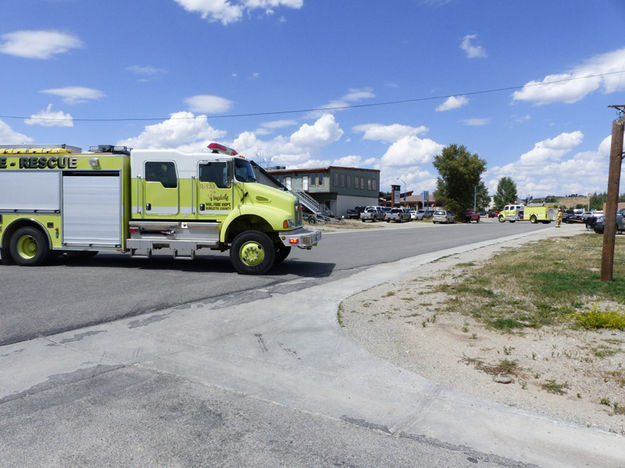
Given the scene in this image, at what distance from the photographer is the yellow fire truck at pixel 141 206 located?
10.2 meters

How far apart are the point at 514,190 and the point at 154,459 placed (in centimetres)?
12842

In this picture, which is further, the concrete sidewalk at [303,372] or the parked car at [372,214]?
the parked car at [372,214]

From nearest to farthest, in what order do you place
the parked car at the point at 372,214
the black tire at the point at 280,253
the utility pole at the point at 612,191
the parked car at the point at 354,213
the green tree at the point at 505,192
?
1. the utility pole at the point at 612,191
2. the black tire at the point at 280,253
3. the parked car at the point at 372,214
4. the parked car at the point at 354,213
5. the green tree at the point at 505,192

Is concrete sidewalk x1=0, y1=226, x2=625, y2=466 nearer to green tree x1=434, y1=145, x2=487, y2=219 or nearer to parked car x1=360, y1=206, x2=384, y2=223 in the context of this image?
parked car x1=360, y1=206, x2=384, y2=223

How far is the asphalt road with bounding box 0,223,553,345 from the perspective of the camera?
6.24 metres

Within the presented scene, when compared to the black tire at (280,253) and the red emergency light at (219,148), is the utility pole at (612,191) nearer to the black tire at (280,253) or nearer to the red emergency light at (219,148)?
the black tire at (280,253)

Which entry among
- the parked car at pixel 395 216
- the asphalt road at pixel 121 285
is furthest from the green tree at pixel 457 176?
the asphalt road at pixel 121 285

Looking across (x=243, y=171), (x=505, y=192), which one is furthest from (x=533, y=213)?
(x=505, y=192)

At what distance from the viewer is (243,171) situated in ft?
34.0

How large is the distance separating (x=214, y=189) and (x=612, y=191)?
8141 mm

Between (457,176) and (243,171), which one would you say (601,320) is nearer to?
(243,171)

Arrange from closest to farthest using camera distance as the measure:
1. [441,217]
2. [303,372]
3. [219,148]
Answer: [303,372], [219,148], [441,217]

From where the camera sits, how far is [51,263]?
11445 mm

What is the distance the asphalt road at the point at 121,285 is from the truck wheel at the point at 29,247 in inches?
11.5
